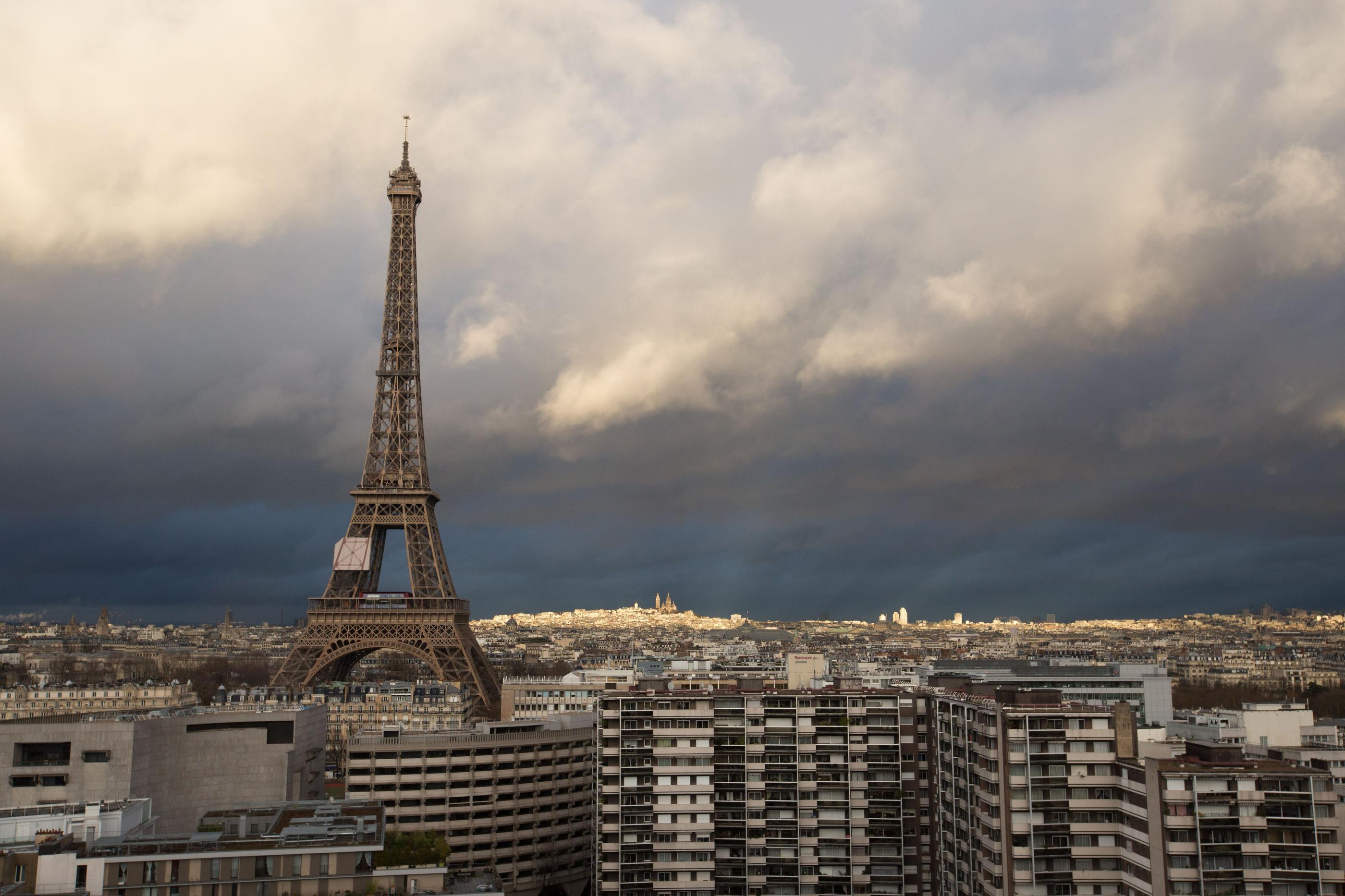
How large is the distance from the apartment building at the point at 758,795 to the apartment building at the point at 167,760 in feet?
70.0

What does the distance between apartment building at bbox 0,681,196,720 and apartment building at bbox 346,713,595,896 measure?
55.9 m

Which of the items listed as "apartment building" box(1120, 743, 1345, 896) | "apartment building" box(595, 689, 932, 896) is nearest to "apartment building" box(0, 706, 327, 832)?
"apartment building" box(595, 689, 932, 896)

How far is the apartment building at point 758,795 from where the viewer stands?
214 feet

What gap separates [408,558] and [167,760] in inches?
1707

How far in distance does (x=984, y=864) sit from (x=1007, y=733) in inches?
267

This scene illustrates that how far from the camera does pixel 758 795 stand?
6675cm

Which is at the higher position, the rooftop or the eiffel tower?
the eiffel tower

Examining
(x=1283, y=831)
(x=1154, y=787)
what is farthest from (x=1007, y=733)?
(x=1283, y=831)

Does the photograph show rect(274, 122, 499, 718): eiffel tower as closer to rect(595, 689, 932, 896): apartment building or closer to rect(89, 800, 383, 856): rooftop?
rect(595, 689, 932, 896): apartment building

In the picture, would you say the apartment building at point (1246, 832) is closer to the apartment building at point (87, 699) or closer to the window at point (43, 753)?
the window at point (43, 753)

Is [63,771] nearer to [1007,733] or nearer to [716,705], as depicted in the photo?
[716,705]

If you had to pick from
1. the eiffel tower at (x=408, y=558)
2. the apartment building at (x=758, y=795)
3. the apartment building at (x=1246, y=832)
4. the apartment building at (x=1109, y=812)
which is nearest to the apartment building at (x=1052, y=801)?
the apartment building at (x=1109, y=812)

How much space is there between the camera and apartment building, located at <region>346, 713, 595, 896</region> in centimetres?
7756

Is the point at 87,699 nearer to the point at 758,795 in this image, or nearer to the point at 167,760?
the point at 167,760
